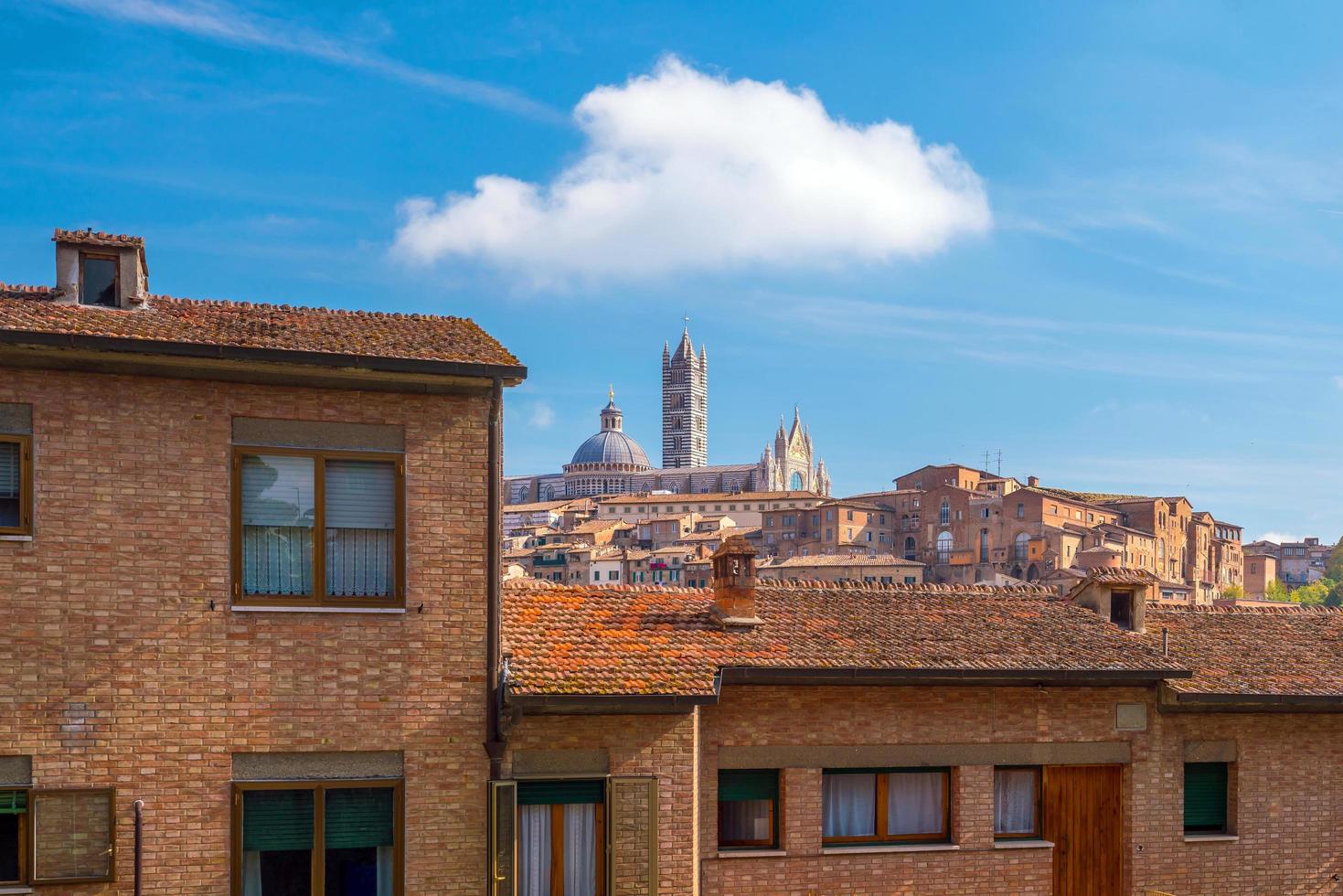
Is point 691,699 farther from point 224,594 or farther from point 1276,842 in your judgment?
point 1276,842

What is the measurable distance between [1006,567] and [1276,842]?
11600 cm

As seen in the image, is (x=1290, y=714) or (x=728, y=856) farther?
(x=1290, y=714)

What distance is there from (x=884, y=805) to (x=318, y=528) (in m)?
6.81

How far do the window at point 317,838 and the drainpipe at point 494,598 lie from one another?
0.92 metres

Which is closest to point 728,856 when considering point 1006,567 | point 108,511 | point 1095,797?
point 1095,797

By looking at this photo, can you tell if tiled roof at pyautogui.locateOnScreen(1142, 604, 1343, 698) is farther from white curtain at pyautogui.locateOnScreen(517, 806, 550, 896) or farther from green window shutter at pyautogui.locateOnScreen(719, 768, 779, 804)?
white curtain at pyautogui.locateOnScreen(517, 806, 550, 896)

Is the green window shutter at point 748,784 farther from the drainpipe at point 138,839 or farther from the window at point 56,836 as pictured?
the window at point 56,836

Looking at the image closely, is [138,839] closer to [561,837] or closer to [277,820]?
[277,820]

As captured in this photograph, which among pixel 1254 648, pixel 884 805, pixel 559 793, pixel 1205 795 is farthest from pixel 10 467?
pixel 1254 648

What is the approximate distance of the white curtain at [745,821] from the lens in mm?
14570

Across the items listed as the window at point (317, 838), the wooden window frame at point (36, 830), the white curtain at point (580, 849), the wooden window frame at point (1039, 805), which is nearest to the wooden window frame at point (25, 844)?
the wooden window frame at point (36, 830)

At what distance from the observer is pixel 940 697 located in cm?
1495

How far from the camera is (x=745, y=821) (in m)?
14.6

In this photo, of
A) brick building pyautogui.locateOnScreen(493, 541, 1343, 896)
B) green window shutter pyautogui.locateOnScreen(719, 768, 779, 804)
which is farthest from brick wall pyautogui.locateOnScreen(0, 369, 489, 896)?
green window shutter pyautogui.locateOnScreen(719, 768, 779, 804)
